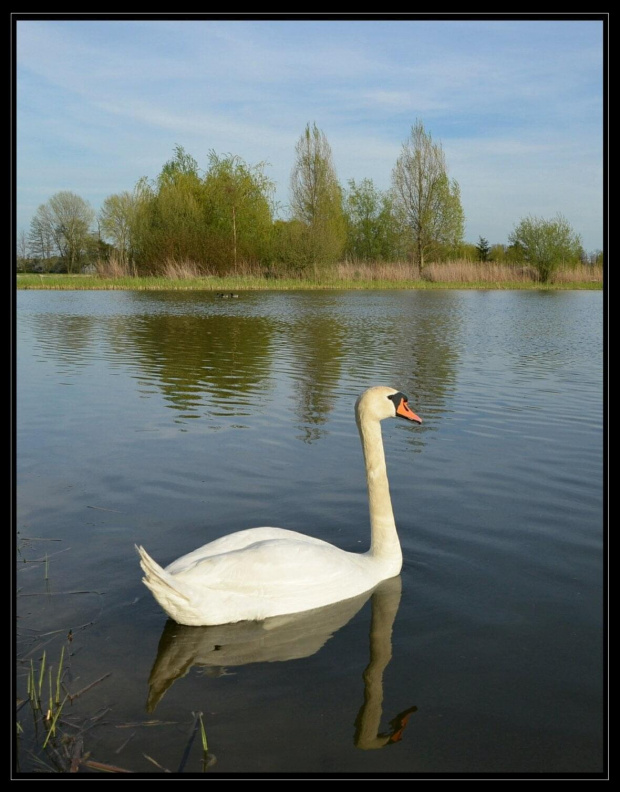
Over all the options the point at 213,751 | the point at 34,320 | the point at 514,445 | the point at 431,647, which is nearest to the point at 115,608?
the point at 213,751

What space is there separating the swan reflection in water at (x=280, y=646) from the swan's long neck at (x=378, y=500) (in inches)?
13.8

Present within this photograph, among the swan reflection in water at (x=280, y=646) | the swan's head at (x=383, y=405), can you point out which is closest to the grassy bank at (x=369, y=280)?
the swan's head at (x=383, y=405)

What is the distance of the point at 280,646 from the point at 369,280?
40.6 meters

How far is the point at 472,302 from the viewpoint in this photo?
1203 inches

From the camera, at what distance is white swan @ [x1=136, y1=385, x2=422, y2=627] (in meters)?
3.89

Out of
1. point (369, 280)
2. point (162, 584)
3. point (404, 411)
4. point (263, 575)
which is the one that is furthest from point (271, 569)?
point (369, 280)

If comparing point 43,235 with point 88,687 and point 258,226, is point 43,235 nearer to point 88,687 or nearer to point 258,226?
point 258,226

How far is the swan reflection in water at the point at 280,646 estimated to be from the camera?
3439 mm

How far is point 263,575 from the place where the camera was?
4094 mm

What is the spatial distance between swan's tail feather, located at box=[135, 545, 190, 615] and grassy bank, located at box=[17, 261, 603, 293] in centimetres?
3693
